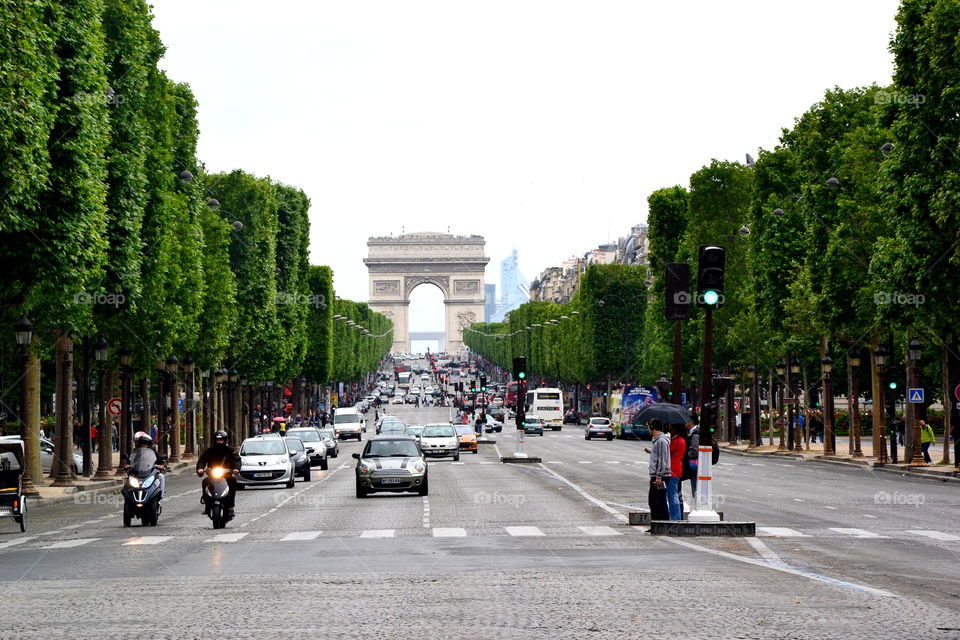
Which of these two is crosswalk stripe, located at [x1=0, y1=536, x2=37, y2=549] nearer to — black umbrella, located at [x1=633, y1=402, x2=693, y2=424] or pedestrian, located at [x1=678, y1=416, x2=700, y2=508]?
black umbrella, located at [x1=633, y1=402, x2=693, y2=424]

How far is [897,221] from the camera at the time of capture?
4225cm

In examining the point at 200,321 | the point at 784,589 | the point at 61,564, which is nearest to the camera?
the point at 784,589

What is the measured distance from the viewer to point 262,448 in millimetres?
42500

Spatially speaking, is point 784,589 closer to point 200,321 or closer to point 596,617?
point 596,617

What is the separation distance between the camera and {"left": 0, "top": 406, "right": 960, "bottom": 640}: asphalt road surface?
11.6 m

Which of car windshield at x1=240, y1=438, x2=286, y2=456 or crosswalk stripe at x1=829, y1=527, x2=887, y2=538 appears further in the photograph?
car windshield at x1=240, y1=438, x2=286, y2=456

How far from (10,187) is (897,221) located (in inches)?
988

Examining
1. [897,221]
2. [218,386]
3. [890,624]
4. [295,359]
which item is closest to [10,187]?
[890,624]

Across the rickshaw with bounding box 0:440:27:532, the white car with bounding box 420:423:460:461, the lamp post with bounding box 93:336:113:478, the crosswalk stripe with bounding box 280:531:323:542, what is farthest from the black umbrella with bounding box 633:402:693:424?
the white car with bounding box 420:423:460:461

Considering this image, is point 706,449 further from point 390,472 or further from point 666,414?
point 390,472

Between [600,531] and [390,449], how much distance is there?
14143 millimetres

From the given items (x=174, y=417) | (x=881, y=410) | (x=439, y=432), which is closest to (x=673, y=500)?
(x=881, y=410)
